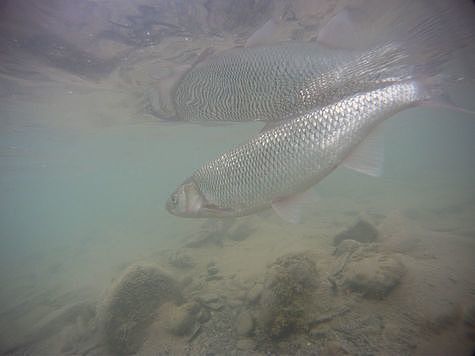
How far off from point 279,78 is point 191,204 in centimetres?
195

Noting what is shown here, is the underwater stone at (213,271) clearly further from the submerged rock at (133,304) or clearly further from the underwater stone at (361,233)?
the underwater stone at (361,233)

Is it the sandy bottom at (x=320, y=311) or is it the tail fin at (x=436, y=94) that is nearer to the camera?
the tail fin at (x=436, y=94)

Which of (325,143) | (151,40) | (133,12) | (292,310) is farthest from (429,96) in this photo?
(151,40)

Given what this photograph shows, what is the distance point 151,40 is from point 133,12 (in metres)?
1.77

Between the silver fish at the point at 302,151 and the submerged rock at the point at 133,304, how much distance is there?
135 inches

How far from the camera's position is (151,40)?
9.45 meters

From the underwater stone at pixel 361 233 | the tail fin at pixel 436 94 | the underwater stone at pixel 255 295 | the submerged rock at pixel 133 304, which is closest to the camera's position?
the tail fin at pixel 436 94

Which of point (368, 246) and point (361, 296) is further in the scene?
point (368, 246)

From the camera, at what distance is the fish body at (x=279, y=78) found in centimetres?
167

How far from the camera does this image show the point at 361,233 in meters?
6.36

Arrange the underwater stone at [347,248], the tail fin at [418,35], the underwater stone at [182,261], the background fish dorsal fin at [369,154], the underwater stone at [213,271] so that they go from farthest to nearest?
the underwater stone at [182,261] → the underwater stone at [213,271] → the underwater stone at [347,248] → the background fish dorsal fin at [369,154] → the tail fin at [418,35]

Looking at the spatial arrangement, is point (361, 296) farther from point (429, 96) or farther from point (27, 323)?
point (27, 323)

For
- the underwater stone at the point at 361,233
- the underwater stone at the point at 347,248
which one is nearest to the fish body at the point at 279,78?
the underwater stone at the point at 347,248

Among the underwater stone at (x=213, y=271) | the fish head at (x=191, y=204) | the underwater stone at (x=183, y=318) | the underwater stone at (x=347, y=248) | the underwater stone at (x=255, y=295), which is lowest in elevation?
the underwater stone at (x=213, y=271)
